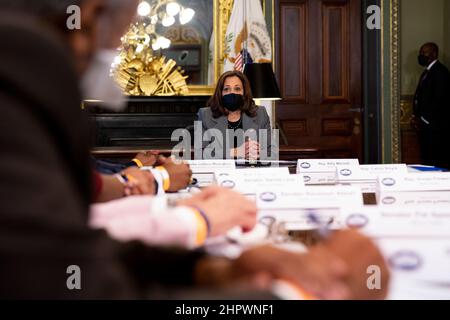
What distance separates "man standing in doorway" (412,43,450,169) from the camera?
8.30 meters

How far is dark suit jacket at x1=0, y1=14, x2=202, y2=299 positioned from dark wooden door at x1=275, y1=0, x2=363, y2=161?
7.92m

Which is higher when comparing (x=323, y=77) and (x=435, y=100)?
(x=323, y=77)

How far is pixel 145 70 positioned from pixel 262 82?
2.44 meters

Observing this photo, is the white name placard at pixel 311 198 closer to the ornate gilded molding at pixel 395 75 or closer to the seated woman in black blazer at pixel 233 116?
the seated woman in black blazer at pixel 233 116

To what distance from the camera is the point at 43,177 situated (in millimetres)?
698

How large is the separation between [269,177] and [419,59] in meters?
7.19

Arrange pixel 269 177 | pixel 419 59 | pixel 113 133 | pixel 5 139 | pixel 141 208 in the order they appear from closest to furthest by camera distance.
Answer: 1. pixel 5 139
2. pixel 141 208
3. pixel 269 177
4. pixel 113 133
5. pixel 419 59

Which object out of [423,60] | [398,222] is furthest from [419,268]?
[423,60]

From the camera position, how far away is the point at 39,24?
2.51 feet

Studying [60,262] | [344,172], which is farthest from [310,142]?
[60,262]

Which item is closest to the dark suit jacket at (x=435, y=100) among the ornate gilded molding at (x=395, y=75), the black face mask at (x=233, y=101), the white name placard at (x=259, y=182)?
the ornate gilded molding at (x=395, y=75)

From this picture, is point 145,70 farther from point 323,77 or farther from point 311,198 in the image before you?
point 311,198

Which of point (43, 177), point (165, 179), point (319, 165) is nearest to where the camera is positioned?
point (43, 177)

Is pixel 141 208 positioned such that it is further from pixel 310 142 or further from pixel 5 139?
pixel 310 142
